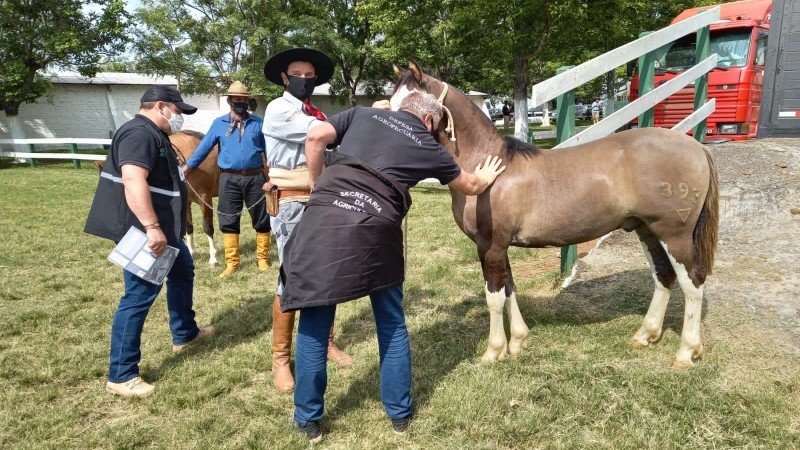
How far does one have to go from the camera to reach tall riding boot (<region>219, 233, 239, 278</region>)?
6.12 metres

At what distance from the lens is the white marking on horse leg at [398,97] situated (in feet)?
10.3

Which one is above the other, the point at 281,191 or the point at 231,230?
the point at 281,191

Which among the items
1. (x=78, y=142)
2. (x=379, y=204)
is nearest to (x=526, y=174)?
(x=379, y=204)

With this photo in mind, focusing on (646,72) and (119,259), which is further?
(646,72)

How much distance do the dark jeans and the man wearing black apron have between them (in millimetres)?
3257

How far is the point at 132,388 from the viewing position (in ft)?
11.1

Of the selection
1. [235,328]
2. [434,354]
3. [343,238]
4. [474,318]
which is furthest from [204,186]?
[343,238]

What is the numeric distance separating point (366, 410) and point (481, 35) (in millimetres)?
17354

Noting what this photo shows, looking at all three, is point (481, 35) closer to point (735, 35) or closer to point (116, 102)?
point (735, 35)

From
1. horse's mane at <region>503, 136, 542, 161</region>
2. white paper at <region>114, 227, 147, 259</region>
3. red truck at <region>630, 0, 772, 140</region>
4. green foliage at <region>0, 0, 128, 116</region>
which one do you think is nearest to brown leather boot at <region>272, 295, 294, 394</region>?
white paper at <region>114, 227, 147, 259</region>

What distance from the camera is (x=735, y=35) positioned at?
10.6 m

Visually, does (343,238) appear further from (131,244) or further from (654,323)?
(654,323)

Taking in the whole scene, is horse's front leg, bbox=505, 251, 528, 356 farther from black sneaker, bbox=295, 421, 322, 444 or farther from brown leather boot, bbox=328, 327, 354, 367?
black sneaker, bbox=295, 421, 322, 444

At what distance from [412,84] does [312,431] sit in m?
2.20
